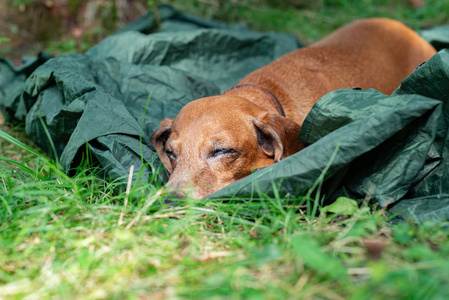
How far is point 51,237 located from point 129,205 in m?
0.60

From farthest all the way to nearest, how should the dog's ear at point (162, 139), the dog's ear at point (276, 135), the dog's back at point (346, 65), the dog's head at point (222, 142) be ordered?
the dog's back at point (346, 65) → the dog's ear at point (162, 139) → the dog's ear at point (276, 135) → the dog's head at point (222, 142)

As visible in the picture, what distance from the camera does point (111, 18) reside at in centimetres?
761

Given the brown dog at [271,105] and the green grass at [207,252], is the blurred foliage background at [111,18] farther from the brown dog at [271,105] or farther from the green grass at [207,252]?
the green grass at [207,252]

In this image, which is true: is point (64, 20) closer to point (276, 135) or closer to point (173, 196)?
point (276, 135)

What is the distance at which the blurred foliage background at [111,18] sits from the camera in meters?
7.59

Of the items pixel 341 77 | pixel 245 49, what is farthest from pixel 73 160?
pixel 245 49

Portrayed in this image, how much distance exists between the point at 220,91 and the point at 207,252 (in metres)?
3.62

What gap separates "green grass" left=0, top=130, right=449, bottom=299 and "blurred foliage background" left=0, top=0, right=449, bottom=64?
4.92 meters

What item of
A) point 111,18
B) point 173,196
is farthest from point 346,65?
point 111,18

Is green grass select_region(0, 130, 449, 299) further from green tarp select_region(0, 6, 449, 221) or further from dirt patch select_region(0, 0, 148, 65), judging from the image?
dirt patch select_region(0, 0, 148, 65)

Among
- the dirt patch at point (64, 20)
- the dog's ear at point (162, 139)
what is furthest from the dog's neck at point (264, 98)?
the dirt patch at point (64, 20)

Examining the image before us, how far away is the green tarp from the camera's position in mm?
2846

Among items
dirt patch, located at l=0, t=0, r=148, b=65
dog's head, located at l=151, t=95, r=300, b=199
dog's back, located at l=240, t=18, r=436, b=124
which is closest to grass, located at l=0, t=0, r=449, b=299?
dog's head, located at l=151, t=95, r=300, b=199

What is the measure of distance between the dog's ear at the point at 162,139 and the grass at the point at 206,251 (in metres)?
0.87
